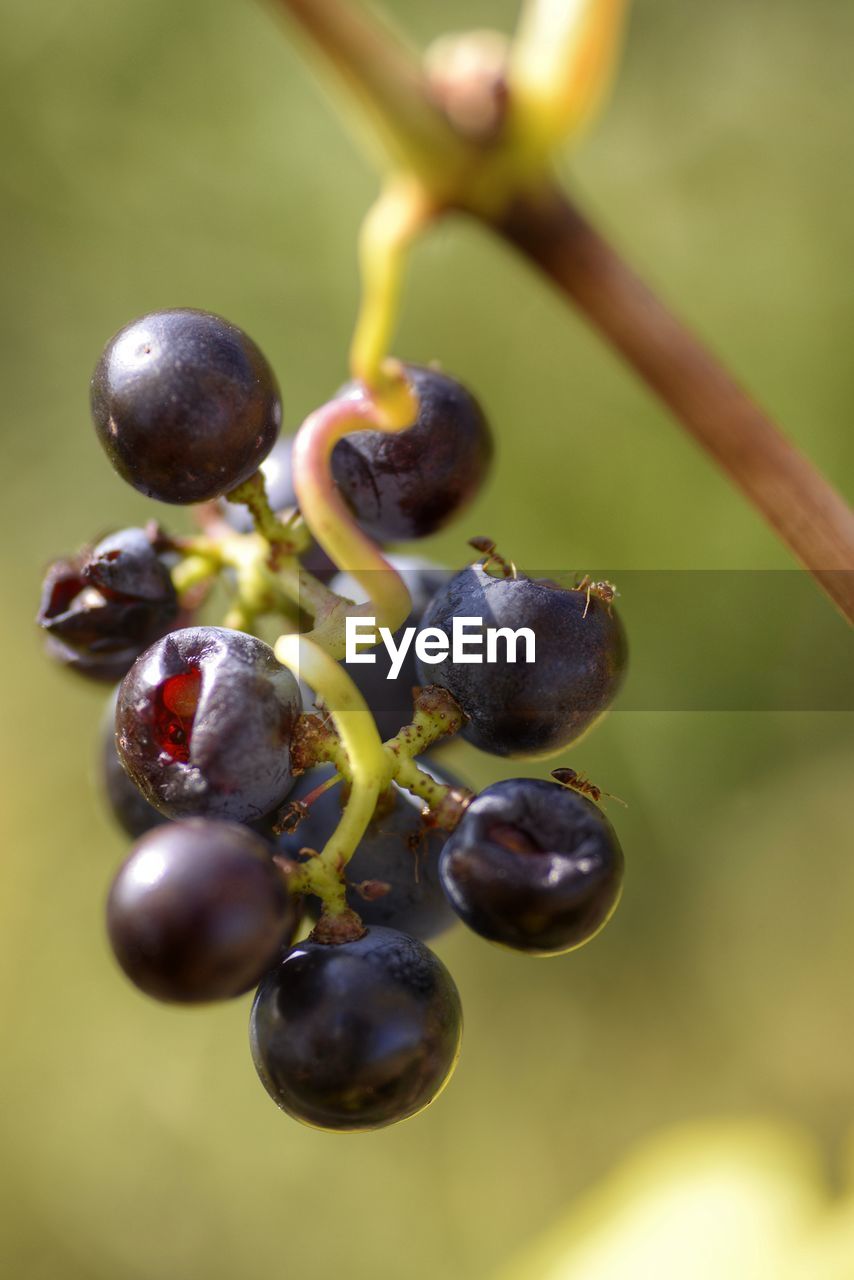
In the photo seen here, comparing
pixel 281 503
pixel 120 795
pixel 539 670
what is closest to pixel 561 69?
pixel 539 670

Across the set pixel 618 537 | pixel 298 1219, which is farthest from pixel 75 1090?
pixel 618 537

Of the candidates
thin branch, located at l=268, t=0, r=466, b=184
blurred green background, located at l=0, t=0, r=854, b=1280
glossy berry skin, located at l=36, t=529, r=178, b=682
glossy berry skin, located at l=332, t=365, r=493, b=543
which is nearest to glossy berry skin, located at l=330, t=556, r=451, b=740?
glossy berry skin, located at l=332, t=365, r=493, b=543

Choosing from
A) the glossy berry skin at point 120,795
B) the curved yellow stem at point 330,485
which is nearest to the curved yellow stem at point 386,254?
the curved yellow stem at point 330,485

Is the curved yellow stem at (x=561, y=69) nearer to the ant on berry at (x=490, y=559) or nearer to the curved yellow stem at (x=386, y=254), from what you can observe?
the curved yellow stem at (x=386, y=254)

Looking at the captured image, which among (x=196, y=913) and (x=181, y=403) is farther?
(x=181, y=403)

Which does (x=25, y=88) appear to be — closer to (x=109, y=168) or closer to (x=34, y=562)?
(x=109, y=168)

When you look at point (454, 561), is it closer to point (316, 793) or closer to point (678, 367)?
point (316, 793)

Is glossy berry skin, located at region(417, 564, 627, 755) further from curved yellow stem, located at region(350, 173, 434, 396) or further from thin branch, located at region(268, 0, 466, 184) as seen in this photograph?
thin branch, located at region(268, 0, 466, 184)
